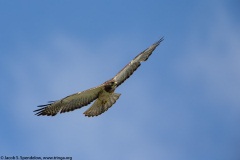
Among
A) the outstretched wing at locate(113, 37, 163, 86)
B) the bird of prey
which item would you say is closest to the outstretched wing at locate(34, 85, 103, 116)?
the bird of prey

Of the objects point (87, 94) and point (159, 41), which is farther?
point (159, 41)

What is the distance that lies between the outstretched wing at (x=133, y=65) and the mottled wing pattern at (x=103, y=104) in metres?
0.61

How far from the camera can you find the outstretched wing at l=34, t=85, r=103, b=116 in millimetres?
15562

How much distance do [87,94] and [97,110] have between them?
561 mm

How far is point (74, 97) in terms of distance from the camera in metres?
15.7

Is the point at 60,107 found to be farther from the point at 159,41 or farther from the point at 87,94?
the point at 159,41

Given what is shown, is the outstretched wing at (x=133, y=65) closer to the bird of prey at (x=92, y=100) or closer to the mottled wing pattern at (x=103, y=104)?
the bird of prey at (x=92, y=100)

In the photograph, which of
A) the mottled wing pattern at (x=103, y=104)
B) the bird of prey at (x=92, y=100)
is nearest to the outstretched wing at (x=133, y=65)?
the bird of prey at (x=92, y=100)

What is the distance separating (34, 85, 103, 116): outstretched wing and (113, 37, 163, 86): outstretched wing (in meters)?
0.77

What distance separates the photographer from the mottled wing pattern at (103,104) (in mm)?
15586

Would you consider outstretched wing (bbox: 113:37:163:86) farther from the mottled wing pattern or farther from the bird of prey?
the mottled wing pattern

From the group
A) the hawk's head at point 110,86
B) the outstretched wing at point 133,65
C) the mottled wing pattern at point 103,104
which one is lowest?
the mottled wing pattern at point 103,104

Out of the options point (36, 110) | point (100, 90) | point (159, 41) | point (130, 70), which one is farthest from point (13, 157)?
point (159, 41)

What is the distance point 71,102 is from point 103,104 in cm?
92
